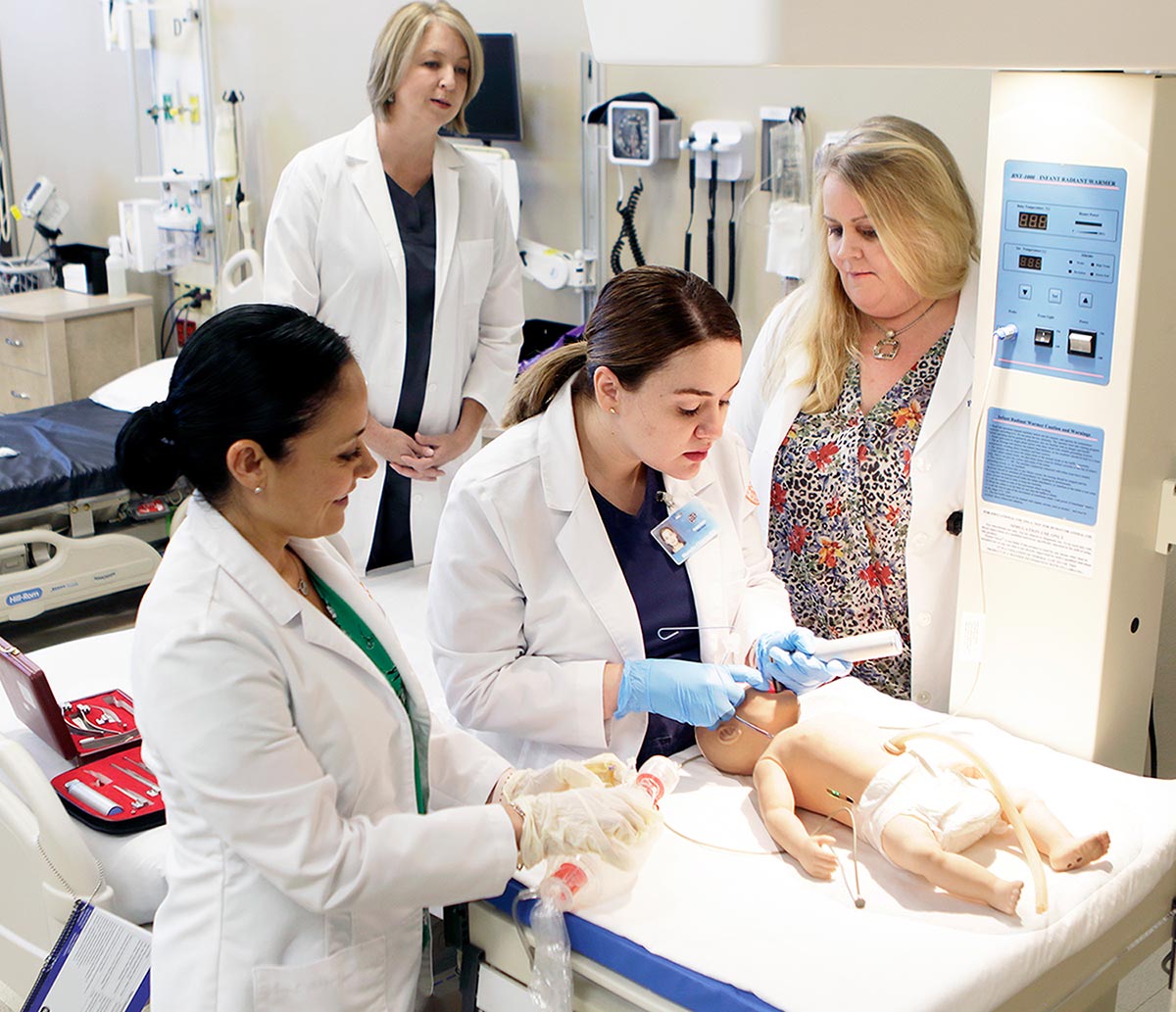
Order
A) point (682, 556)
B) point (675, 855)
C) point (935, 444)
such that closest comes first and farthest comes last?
point (675, 855)
point (682, 556)
point (935, 444)

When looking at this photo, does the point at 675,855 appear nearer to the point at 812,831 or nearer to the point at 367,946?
the point at 812,831

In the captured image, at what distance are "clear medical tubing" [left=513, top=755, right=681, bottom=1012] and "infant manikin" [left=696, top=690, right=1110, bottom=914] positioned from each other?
234 millimetres

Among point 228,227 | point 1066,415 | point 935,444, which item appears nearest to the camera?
point 1066,415

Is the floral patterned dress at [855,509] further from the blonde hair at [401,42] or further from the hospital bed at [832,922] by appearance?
the blonde hair at [401,42]

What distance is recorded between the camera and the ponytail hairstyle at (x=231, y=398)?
1.29 metres

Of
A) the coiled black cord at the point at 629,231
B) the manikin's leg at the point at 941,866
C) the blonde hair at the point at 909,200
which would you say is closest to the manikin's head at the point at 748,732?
the manikin's leg at the point at 941,866

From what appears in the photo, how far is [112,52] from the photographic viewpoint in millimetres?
5312

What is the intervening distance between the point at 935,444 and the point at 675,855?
769mm

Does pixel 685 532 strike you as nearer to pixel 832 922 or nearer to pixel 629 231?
pixel 832 922

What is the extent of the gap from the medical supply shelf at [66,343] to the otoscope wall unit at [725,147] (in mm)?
2732

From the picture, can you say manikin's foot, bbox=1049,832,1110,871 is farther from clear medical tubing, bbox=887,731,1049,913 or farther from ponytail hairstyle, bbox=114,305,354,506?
ponytail hairstyle, bbox=114,305,354,506

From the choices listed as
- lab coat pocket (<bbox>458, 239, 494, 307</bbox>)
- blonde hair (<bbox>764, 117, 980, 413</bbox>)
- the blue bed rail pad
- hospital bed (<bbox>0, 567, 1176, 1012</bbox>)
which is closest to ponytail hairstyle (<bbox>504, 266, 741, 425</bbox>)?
blonde hair (<bbox>764, 117, 980, 413</bbox>)

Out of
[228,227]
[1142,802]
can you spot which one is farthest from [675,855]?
[228,227]

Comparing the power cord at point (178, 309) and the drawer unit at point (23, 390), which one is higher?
the power cord at point (178, 309)
